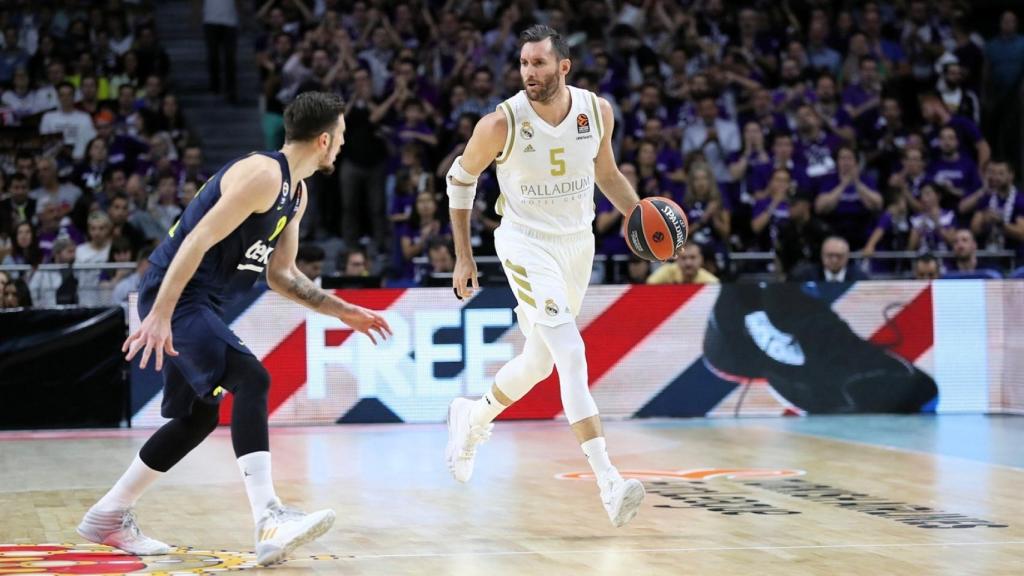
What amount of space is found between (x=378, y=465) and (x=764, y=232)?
7608 mm

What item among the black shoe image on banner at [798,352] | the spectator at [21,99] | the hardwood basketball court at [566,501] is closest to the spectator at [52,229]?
the spectator at [21,99]

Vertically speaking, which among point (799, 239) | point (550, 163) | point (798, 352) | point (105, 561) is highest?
point (550, 163)

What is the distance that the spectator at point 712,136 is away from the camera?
57.1ft

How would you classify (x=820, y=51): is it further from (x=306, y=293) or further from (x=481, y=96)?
(x=306, y=293)

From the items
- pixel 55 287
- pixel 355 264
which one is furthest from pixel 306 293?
pixel 55 287

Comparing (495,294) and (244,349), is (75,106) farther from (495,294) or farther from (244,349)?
(244,349)

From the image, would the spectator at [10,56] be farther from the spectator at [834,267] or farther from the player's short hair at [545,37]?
the player's short hair at [545,37]

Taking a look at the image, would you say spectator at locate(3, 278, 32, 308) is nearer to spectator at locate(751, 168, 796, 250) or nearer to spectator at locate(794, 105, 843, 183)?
spectator at locate(751, 168, 796, 250)

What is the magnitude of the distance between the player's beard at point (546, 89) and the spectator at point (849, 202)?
9.77 meters

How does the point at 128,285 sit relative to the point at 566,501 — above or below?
above

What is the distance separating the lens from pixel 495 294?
13.4 m

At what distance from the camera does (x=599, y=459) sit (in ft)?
23.2

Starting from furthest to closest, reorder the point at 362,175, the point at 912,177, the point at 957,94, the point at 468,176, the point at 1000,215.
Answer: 1. the point at 957,94
2. the point at 362,175
3. the point at 912,177
4. the point at 1000,215
5. the point at 468,176

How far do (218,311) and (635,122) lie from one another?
39.1 feet
